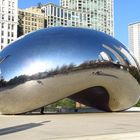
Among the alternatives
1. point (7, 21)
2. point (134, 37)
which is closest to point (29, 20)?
point (7, 21)

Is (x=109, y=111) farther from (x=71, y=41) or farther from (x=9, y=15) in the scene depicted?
(x=9, y=15)

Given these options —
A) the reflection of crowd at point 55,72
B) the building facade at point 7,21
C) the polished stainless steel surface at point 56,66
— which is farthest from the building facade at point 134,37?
the reflection of crowd at point 55,72

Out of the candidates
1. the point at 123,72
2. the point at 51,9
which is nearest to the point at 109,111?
the point at 123,72

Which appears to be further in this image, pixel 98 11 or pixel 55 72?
pixel 98 11

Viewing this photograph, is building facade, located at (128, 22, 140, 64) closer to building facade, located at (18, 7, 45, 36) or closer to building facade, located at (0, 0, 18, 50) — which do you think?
building facade, located at (18, 7, 45, 36)

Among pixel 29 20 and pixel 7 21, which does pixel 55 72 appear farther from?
pixel 29 20

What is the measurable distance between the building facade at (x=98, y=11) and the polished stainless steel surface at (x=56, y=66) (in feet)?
517

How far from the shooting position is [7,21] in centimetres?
12769

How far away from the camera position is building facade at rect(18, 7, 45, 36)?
488ft

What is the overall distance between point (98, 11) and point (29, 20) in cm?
4607

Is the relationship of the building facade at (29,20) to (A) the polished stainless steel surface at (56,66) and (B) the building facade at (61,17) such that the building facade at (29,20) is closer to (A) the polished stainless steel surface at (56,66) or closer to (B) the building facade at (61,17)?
(B) the building facade at (61,17)

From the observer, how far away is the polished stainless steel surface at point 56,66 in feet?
64.8

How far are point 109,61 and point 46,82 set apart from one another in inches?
147

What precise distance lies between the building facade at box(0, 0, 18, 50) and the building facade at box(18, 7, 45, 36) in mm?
17114
